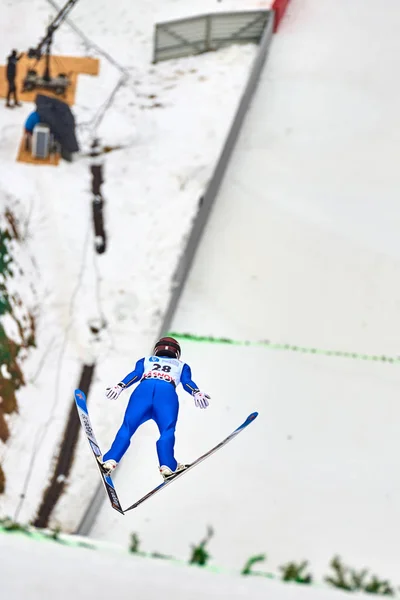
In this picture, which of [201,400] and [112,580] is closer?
[201,400]

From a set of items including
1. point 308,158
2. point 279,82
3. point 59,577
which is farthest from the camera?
point 279,82

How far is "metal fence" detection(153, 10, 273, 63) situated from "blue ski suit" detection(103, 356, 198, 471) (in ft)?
20.4

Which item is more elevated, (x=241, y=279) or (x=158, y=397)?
(x=158, y=397)

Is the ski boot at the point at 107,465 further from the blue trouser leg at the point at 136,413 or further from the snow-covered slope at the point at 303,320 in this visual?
the snow-covered slope at the point at 303,320

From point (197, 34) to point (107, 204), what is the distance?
2.63m

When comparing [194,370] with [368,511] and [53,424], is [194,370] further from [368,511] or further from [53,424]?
[368,511]

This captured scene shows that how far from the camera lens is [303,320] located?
347 inches

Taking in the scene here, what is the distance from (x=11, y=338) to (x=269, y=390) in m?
2.25

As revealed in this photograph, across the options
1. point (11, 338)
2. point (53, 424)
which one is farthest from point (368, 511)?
point (11, 338)

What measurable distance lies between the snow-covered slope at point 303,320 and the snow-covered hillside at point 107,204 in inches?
19.6

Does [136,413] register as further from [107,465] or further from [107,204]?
[107,204]

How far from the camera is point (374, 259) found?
9.38 m

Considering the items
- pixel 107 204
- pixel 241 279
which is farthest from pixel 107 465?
pixel 107 204

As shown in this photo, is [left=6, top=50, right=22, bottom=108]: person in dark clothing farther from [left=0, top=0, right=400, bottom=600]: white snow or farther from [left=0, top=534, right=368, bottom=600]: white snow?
[left=0, top=534, right=368, bottom=600]: white snow
